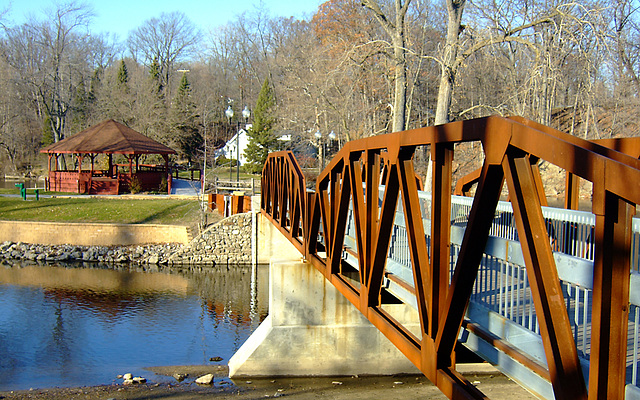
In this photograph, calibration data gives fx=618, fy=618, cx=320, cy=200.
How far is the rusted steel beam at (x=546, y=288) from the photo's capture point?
10.2ft

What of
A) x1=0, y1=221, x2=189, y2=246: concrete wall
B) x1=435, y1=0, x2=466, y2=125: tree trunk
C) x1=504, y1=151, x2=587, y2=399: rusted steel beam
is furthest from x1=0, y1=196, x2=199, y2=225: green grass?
x1=504, y1=151, x2=587, y2=399: rusted steel beam

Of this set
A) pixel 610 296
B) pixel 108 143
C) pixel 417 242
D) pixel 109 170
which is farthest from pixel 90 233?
pixel 610 296

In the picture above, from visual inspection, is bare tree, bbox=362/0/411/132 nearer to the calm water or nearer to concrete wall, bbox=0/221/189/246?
the calm water

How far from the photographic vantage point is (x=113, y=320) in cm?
1922

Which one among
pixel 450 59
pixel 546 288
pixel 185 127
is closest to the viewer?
pixel 546 288

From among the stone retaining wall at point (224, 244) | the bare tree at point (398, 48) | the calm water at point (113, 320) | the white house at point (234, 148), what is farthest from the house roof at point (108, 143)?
the bare tree at point (398, 48)

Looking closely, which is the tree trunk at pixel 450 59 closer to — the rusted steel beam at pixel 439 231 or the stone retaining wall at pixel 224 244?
the rusted steel beam at pixel 439 231

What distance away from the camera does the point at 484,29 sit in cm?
1617

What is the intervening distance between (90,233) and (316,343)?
20394 millimetres

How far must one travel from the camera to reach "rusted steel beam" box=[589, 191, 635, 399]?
262 centimetres

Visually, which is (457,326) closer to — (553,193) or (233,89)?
(553,193)

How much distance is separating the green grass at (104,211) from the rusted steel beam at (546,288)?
28.5 meters

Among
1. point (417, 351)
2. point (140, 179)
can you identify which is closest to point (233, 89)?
point (140, 179)

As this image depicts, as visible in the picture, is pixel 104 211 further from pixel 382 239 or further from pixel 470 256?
pixel 470 256
